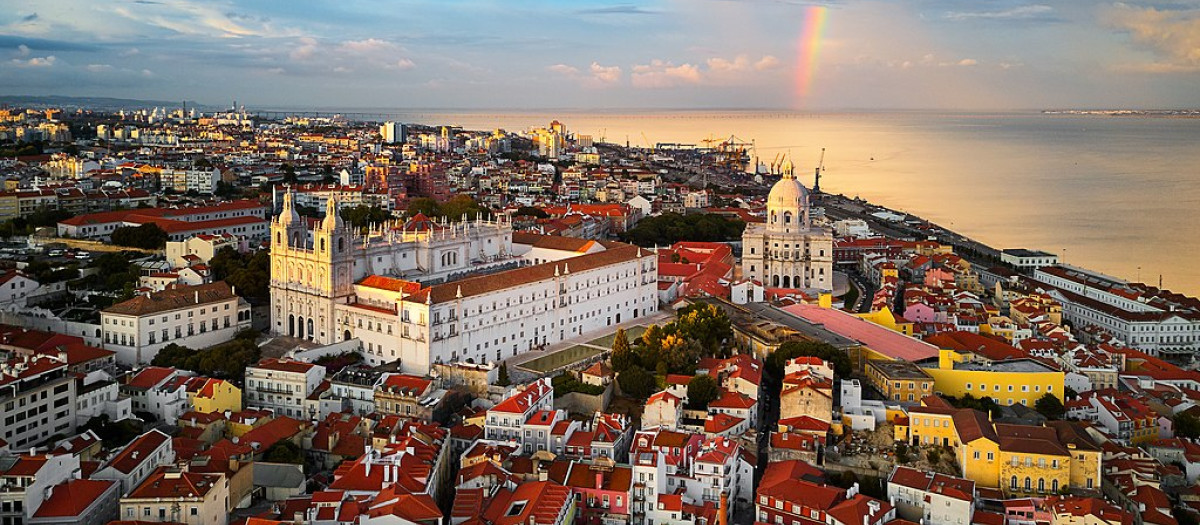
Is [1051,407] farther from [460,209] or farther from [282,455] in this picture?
[460,209]

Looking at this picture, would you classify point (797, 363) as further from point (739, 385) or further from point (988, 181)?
point (988, 181)

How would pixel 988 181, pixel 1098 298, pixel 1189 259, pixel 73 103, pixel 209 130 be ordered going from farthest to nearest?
pixel 73 103
pixel 209 130
pixel 988 181
pixel 1189 259
pixel 1098 298

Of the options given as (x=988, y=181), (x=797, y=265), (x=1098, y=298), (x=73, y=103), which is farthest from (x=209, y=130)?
(x=73, y=103)

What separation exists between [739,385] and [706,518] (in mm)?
4142

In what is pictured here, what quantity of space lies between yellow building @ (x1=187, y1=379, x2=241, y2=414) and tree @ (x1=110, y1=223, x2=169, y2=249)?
12521 millimetres

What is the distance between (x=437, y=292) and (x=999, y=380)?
9.56 metres

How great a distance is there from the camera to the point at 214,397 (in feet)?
51.8

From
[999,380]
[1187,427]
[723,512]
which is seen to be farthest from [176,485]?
[1187,427]

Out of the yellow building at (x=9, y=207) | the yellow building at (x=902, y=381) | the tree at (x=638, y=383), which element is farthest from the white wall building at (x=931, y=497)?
the yellow building at (x=9, y=207)

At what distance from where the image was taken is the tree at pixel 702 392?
54.4 feet

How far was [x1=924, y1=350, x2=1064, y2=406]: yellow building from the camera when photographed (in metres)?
17.6

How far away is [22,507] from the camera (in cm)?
1138

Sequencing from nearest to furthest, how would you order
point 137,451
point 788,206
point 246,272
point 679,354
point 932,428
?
point 137,451 < point 932,428 < point 679,354 < point 246,272 < point 788,206

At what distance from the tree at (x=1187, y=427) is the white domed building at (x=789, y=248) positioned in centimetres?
1152
